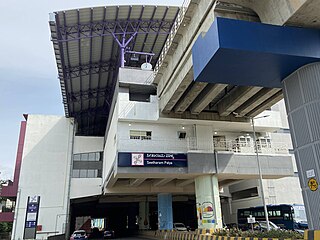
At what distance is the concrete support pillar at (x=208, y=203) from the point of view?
20781 mm

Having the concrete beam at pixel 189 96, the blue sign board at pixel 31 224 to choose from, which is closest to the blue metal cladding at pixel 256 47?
the concrete beam at pixel 189 96

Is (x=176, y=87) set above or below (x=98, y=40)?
below

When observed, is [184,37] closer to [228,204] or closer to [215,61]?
[215,61]

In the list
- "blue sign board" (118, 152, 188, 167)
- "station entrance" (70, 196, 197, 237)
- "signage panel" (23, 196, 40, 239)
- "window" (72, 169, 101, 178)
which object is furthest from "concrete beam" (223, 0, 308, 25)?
"station entrance" (70, 196, 197, 237)

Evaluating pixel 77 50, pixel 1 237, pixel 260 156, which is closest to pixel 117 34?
pixel 77 50

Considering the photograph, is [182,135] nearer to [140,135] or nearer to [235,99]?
[140,135]

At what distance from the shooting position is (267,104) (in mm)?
21062

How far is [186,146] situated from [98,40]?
47.8 feet

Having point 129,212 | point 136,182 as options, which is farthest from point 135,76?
point 129,212

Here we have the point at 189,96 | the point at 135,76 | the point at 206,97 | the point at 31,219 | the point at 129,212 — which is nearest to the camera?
the point at 206,97

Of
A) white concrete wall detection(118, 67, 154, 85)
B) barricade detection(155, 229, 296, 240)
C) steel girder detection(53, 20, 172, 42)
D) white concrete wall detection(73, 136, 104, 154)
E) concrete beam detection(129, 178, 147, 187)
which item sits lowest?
barricade detection(155, 229, 296, 240)

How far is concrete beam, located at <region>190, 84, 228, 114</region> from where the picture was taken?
17.9 metres

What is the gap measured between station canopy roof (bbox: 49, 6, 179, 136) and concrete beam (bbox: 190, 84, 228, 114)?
1147 cm

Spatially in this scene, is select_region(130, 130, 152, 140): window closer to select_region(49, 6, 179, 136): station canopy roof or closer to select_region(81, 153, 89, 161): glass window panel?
select_region(49, 6, 179, 136): station canopy roof
